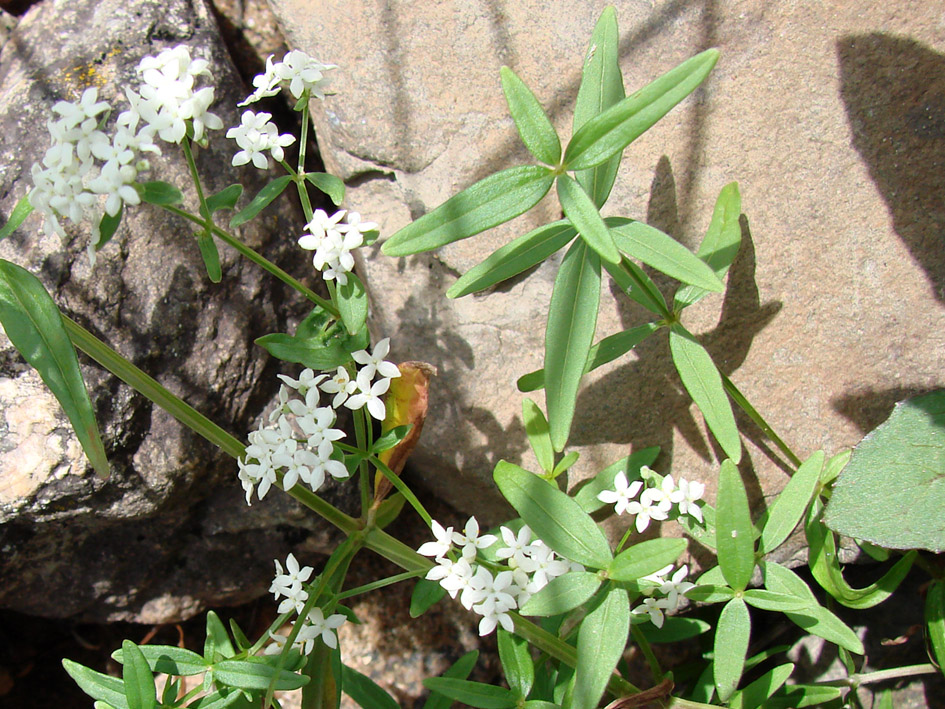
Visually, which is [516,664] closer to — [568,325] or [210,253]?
[568,325]

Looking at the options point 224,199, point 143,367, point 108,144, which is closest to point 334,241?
point 224,199

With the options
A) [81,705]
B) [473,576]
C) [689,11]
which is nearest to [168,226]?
[473,576]

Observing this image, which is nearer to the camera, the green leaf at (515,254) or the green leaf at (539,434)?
the green leaf at (515,254)

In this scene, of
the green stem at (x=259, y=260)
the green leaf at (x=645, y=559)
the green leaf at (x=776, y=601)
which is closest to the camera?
the green stem at (x=259, y=260)

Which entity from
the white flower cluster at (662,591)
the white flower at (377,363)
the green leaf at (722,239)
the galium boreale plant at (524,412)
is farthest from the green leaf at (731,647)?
the white flower at (377,363)

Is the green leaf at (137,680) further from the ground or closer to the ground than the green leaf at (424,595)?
further from the ground

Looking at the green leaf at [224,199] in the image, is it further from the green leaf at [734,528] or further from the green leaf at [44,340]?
the green leaf at [734,528]

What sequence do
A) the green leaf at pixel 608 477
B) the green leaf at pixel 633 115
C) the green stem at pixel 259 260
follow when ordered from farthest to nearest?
the green leaf at pixel 608 477 < the green stem at pixel 259 260 < the green leaf at pixel 633 115
